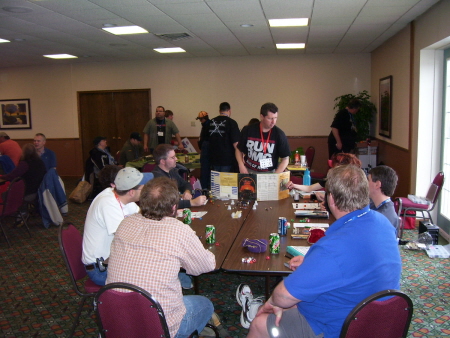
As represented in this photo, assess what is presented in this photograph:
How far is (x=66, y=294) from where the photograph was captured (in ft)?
12.3

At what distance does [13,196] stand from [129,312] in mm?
3884

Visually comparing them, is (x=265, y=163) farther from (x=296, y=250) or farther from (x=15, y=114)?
(x=15, y=114)

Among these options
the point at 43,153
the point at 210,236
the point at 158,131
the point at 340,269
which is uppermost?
the point at 158,131

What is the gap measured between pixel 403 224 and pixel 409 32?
2956mm

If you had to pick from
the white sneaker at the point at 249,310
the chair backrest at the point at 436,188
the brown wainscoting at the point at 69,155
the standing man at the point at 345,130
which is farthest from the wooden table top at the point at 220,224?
the brown wainscoting at the point at 69,155

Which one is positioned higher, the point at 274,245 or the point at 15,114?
the point at 15,114

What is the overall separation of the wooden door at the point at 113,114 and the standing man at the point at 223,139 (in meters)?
4.50

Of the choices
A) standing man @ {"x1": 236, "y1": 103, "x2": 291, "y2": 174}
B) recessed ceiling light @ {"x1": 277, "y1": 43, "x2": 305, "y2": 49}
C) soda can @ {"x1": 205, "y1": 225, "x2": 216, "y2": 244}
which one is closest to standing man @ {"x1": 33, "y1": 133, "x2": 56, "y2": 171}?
standing man @ {"x1": 236, "y1": 103, "x2": 291, "y2": 174}

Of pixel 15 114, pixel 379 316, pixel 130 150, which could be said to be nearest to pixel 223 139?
pixel 130 150

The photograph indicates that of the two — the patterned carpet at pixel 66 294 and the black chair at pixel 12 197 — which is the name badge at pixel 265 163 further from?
the black chair at pixel 12 197

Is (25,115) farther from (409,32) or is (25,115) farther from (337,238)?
(337,238)

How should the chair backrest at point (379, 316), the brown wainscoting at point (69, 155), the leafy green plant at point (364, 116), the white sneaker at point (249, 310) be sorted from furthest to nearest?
the brown wainscoting at point (69, 155) → the leafy green plant at point (364, 116) → the white sneaker at point (249, 310) → the chair backrest at point (379, 316)

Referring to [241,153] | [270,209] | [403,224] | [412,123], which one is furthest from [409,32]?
[270,209]

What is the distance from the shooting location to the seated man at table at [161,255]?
193 centimetres
